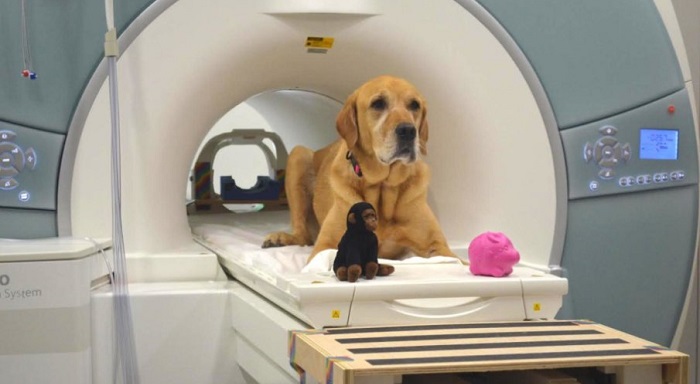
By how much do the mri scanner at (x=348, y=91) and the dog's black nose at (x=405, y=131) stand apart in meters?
0.51

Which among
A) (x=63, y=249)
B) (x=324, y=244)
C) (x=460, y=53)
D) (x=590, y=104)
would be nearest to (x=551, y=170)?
(x=590, y=104)

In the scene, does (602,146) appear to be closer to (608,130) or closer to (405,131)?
(608,130)

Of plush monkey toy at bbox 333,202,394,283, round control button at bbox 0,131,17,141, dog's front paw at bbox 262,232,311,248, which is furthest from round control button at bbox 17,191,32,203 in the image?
plush monkey toy at bbox 333,202,394,283

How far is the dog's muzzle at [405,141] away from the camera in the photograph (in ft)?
7.27

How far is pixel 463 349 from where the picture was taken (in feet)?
5.27

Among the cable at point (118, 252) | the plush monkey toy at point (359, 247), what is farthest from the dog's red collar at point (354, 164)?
the cable at point (118, 252)

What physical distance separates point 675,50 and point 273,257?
4.50 feet

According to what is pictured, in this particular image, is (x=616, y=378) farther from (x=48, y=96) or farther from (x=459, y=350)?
(x=48, y=96)

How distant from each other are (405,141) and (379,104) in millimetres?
141

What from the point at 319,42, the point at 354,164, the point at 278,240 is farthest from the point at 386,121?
the point at 278,240

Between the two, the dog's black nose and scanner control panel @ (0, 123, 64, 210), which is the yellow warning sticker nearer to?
the dog's black nose

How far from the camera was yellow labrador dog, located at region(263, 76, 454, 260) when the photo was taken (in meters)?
2.27

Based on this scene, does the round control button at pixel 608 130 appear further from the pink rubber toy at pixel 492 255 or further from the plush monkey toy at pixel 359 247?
the plush monkey toy at pixel 359 247

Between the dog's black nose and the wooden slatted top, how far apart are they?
0.55 metres
